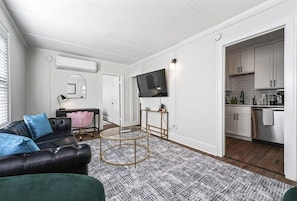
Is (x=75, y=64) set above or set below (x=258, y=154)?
above

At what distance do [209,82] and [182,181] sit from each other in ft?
6.10

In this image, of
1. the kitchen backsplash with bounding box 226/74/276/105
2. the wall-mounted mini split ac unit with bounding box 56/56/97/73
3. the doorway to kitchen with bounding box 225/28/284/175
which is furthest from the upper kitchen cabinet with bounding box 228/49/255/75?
the wall-mounted mini split ac unit with bounding box 56/56/97/73

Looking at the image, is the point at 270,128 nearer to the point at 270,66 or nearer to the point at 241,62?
the point at 270,66

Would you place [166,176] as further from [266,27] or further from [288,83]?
[266,27]

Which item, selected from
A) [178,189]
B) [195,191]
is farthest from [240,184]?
[178,189]

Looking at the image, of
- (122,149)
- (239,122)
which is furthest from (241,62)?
(122,149)

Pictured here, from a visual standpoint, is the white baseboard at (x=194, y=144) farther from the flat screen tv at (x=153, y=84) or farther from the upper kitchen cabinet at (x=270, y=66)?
the upper kitchen cabinet at (x=270, y=66)

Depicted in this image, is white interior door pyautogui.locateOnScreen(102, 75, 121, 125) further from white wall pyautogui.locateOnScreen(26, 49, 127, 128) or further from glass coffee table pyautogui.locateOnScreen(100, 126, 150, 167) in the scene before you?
glass coffee table pyautogui.locateOnScreen(100, 126, 150, 167)

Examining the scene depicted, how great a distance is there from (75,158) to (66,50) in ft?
12.0

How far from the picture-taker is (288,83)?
1.80m

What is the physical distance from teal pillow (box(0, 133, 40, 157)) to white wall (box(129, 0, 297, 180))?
272cm

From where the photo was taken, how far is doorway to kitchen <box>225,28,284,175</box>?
285 centimetres

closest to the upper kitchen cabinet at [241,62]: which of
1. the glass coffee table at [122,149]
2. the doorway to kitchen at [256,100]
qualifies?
the doorway to kitchen at [256,100]

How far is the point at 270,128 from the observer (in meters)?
3.11
